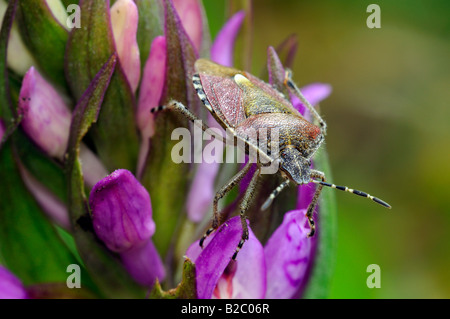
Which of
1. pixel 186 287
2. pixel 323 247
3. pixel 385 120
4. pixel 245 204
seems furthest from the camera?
pixel 385 120

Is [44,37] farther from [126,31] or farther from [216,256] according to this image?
[216,256]

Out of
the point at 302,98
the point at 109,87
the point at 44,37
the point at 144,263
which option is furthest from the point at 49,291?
the point at 302,98

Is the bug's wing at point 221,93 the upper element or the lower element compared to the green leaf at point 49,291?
upper

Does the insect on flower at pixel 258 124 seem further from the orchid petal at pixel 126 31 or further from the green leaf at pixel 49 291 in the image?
the green leaf at pixel 49 291

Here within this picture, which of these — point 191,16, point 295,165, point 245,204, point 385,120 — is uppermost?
point 385,120

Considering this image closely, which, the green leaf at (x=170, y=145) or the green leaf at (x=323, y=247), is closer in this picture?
the green leaf at (x=170, y=145)

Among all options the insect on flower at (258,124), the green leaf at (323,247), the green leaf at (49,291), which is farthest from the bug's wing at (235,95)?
the green leaf at (49,291)

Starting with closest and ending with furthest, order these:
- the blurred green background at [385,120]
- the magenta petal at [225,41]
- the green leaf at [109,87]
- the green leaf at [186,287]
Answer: the green leaf at [186,287]
the green leaf at [109,87]
the magenta petal at [225,41]
the blurred green background at [385,120]
